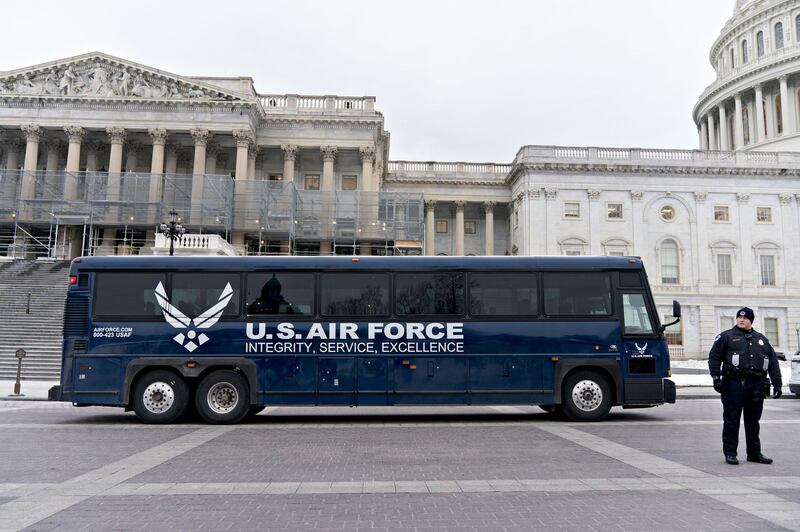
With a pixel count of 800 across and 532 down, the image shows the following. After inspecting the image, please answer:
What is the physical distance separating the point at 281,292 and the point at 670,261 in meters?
45.8

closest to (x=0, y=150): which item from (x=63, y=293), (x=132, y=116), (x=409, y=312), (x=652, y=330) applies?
(x=132, y=116)

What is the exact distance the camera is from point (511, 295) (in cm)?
1320

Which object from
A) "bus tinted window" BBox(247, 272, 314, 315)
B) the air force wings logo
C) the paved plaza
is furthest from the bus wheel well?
the air force wings logo

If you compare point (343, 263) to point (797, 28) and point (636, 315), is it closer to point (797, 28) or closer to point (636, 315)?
point (636, 315)

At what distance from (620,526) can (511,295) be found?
807cm

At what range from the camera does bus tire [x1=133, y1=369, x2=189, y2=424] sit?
12758mm

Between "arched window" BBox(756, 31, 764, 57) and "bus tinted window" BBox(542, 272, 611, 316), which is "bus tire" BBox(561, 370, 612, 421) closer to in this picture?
"bus tinted window" BBox(542, 272, 611, 316)

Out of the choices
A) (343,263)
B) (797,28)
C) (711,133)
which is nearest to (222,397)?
(343,263)

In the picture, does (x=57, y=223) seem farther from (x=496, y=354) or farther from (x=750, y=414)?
(x=750, y=414)

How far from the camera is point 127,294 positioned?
12.9 meters

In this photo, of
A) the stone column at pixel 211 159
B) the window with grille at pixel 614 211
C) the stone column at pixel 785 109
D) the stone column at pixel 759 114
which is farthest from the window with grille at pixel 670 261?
the stone column at pixel 211 159

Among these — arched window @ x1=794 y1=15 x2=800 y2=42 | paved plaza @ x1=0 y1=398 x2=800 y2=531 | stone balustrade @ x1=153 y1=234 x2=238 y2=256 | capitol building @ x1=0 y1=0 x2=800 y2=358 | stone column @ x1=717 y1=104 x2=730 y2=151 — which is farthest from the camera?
stone column @ x1=717 y1=104 x2=730 y2=151

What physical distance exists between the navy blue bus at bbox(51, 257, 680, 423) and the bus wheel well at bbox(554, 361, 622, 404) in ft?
0.10

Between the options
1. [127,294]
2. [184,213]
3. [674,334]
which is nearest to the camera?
[127,294]
